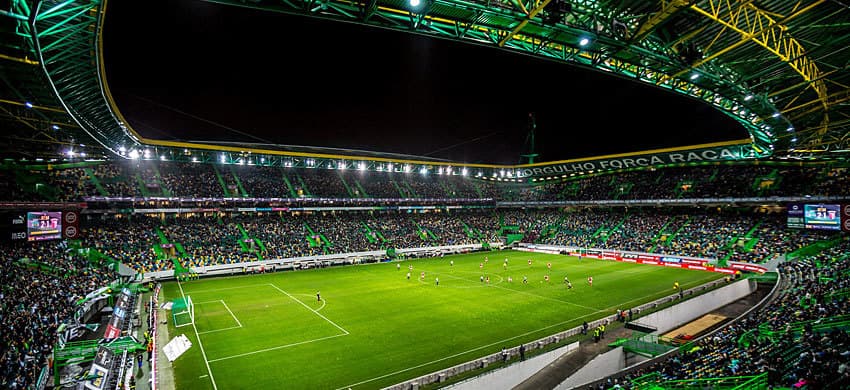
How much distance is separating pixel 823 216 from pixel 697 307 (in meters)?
25.4

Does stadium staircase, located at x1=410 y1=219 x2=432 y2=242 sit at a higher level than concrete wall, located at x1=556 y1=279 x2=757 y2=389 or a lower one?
higher

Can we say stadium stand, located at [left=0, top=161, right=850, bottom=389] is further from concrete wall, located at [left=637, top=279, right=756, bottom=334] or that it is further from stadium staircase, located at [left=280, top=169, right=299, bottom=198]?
concrete wall, located at [left=637, top=279, right=756, bottom=334]

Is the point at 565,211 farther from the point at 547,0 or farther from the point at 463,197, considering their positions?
the point at 547,0

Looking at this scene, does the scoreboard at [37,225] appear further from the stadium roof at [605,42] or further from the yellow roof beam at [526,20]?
the yellow roof beam at [526,20]

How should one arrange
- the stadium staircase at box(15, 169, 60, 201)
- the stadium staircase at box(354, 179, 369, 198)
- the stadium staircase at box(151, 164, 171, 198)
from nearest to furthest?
the stadium staircase at box(15, 169, 60, 201)
the stadium staircase at box(151, 164, 171, 198)
the stadium staircase at box(354, 179, 369, 198)

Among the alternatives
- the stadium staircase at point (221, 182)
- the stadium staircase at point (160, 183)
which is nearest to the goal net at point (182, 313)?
the stadium staircase at point (160, 183)

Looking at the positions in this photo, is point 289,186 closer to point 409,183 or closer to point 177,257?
point 177,257

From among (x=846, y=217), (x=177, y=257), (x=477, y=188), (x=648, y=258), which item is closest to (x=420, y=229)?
(x=477, y=188)

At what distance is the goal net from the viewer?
24.8 metres

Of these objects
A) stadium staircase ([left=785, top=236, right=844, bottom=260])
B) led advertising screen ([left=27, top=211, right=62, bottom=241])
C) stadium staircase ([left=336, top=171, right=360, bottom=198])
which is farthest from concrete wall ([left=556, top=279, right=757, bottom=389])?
stadium staircase ([left=336, top=171, right=360, bottom=198])

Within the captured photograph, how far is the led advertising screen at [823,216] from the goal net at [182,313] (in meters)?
57.0

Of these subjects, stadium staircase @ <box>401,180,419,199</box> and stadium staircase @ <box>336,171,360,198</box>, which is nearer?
stadium staircase @ <box>336,171,360,198</box>

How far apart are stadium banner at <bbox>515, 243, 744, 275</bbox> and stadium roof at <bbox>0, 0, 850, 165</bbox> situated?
936 inches

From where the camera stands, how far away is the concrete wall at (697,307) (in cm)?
2435
